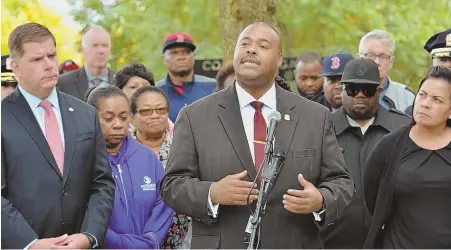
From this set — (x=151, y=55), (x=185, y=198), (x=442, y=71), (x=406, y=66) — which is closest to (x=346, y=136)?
(x=442, y=71)

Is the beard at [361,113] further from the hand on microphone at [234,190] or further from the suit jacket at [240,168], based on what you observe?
the hand on microphone at [234,190]

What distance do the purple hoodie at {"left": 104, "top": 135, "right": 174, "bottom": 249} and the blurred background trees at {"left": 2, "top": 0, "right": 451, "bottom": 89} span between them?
33.9 ft

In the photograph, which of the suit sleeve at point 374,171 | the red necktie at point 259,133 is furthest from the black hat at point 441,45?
the red necktie at point 259,133

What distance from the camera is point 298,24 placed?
19141 millimetres

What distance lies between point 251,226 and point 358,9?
13503 mm

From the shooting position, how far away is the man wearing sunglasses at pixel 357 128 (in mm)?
8641

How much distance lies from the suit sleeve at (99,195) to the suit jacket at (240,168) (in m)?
0.61

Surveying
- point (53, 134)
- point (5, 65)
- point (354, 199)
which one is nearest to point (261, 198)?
point (53, 134)

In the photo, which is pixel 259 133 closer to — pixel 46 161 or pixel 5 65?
pixel 46 161

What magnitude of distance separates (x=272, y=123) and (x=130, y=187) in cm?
210

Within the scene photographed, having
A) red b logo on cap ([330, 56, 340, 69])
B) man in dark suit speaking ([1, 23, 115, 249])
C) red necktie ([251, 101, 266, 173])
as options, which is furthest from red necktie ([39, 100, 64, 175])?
red b logo on cap ([330, 56, 340, 69])

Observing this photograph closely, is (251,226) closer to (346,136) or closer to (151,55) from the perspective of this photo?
(346,136)

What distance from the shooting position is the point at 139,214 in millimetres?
7801

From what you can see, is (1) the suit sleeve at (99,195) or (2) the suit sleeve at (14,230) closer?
(2) the suit sleeve at (14,230)
